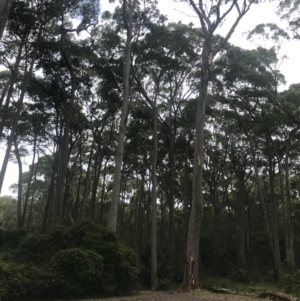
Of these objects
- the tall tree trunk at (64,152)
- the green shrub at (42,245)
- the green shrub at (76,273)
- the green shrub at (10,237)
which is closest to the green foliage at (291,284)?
the green shrub at (76,273)

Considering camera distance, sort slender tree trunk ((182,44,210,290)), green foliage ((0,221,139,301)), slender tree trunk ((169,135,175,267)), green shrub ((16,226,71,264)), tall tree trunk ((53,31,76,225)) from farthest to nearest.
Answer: slender tree trunk ((169,135,175,267)), tall tree trunk ((53,31,76,225)), slender tree trunk ((182,44,210,290)), green shrub ((16,226,71,264)), green foliage ((0,221,139,301))

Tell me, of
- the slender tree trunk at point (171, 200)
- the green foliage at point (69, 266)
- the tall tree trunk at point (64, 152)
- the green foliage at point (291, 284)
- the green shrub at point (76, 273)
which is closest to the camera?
the green foliage at point (69, 266)

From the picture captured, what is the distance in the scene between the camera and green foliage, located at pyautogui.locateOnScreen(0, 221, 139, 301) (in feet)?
25.2

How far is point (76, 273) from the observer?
8.62 metres

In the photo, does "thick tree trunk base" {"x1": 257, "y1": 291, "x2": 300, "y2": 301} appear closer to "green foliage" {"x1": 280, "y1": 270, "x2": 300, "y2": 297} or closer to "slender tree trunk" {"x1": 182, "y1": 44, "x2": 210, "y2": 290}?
"green foliage" {"x1": 280, "y1": 270, "x2": 300, "y2": 297}

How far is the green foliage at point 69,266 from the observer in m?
7.67

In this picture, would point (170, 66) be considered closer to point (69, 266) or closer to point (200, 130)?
point (200, 130)

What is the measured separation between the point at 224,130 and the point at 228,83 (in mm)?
5770

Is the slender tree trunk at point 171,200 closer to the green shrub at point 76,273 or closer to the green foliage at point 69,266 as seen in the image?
the green foliage at point 69,266

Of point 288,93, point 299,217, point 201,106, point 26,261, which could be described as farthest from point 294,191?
point 26,261

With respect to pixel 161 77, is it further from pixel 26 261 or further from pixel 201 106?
pixel 26 261

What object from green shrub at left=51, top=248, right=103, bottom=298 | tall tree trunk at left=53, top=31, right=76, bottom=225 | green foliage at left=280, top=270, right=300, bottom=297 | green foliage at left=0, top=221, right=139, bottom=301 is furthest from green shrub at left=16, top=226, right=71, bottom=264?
green foliage at left=280, top=270, right=300, bottom=297

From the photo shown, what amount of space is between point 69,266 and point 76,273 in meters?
0.27

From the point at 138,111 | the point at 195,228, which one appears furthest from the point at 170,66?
the point at 195,228
